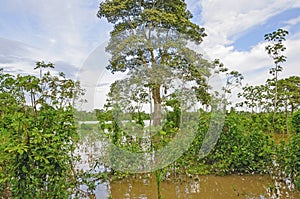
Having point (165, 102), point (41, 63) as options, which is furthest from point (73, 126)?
point (41, 63)

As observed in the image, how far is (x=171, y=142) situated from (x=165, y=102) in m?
0.83

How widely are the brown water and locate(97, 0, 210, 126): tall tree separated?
1046 mm

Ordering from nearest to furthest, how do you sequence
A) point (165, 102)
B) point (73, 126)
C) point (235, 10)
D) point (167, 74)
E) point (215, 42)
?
point (73, 126)
point (165, 102)
point (167, 74)
point (235, 10)
point (215, 42)

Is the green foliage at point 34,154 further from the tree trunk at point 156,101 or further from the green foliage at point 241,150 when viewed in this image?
the green foliage at point 241,150

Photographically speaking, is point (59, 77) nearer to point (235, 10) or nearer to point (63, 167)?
point (63, 167)

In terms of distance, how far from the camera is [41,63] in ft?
16.6

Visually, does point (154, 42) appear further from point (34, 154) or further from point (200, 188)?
point (34, 154)

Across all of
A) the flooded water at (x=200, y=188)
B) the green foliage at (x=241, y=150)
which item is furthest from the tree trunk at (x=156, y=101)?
the green foliage at (x=241, y=150)

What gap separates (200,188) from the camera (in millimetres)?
3900

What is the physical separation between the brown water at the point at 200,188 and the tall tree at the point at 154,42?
1046mm

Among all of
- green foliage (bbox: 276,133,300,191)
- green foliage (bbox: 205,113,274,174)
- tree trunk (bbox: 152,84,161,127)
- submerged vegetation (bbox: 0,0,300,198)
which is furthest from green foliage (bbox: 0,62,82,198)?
green foliage (bbox: 276,133,300,191)

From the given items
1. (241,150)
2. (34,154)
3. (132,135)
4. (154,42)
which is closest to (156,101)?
(132,135)

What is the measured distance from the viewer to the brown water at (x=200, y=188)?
3566 mm

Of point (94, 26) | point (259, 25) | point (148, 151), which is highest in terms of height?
point (259, 25)
